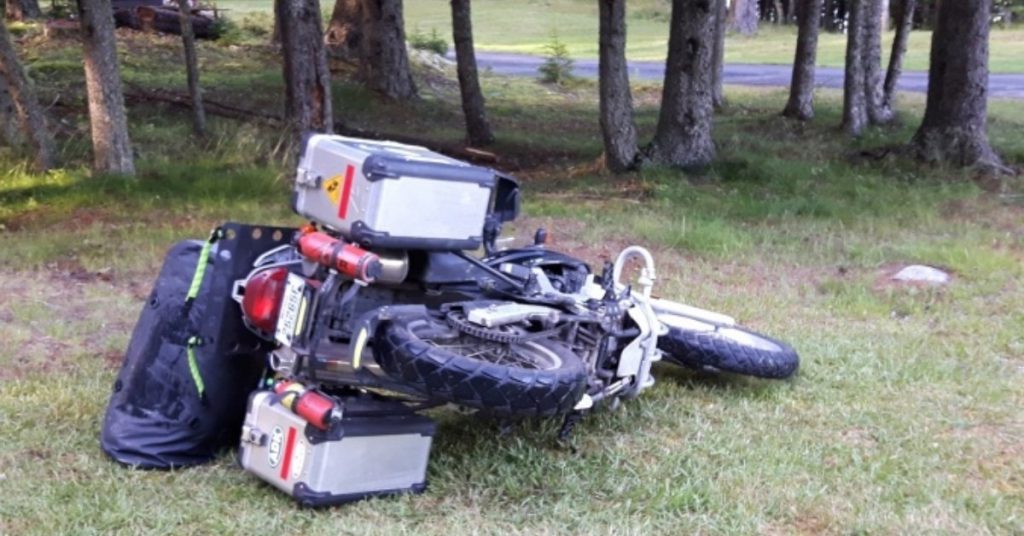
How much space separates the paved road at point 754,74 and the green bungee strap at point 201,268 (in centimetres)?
2045

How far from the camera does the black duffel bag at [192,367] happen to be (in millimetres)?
4523

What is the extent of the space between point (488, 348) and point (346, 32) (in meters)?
17.5

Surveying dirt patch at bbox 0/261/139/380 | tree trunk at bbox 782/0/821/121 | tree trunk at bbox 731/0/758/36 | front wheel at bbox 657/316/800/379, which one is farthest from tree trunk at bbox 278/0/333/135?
tree trunk at bbox 731/0/758/36

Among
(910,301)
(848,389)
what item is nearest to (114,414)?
(848,389)

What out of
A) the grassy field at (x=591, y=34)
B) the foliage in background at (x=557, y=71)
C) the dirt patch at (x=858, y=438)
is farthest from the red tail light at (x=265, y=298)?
the grassy field at (x=591, y=34)

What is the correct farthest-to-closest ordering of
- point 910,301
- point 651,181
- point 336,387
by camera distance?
point 651,181
point 910,301
point 336,387

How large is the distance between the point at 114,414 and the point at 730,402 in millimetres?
2553

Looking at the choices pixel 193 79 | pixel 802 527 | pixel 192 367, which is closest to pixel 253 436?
pixel 192 367

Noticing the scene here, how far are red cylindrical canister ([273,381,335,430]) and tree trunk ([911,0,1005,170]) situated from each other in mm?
9958

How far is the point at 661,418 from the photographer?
5113 millimetres

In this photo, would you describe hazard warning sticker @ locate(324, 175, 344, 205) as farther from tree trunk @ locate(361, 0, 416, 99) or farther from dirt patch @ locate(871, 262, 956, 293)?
tree trunk @ locate(361, 0, 416, 99)

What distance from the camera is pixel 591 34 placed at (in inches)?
1779

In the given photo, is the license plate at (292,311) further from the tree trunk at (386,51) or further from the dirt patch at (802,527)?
the tree trunk at (386,51)

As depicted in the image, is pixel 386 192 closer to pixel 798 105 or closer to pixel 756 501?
pixel 756 501
